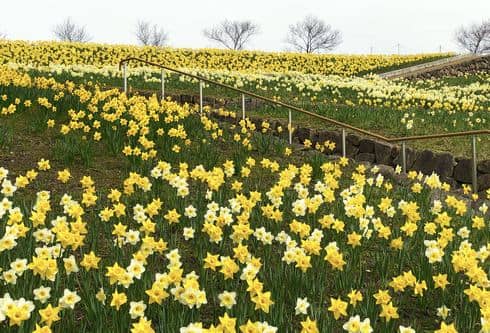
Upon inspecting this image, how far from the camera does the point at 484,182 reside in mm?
9359

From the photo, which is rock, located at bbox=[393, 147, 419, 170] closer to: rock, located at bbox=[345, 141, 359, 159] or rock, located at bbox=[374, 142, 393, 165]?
rock, located at bbox=[374, 142, 393, 165]

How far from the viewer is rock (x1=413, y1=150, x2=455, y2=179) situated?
31.6ft

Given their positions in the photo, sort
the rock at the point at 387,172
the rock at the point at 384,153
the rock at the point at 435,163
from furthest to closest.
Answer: the rock at the point at 384,153 → the rock at the point at 435,163 → the rock at the point at 387,172

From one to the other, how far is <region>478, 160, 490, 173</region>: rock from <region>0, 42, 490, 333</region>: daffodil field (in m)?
0.43

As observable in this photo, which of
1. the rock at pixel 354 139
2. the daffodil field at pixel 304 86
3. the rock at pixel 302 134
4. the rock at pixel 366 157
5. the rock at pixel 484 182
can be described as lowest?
the rock at pixel 484 182

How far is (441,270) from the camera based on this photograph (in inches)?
175

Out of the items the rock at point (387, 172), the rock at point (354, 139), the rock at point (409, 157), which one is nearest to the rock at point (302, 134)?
the rock at point (354, 139)

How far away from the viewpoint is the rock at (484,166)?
9.41 metres

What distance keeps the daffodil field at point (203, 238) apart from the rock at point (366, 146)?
1820 mm

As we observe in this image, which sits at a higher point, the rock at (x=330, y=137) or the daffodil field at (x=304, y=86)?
the daffodil field at (x=304, y=86)

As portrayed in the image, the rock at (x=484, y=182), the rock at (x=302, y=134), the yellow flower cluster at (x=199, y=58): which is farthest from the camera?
the yellow flower cluster at (x=199, y=58)

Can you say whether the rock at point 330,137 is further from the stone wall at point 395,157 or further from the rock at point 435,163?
the rock at point 435,163

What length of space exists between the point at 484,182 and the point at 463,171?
0.37 m

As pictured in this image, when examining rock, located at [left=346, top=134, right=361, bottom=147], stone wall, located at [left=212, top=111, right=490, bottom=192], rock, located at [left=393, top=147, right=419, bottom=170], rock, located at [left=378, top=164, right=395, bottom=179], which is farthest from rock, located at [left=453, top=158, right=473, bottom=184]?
rock, located at [left=346, top=134, right=361, bottom=147]
